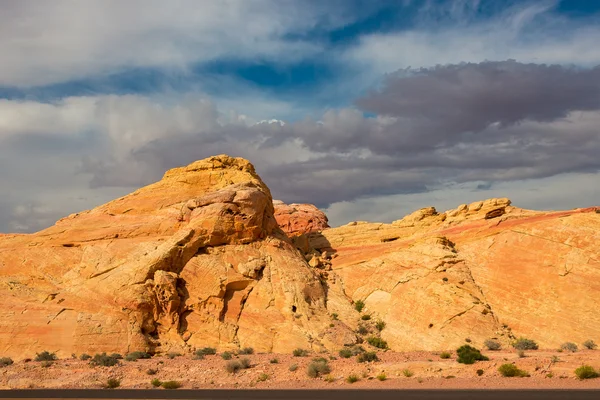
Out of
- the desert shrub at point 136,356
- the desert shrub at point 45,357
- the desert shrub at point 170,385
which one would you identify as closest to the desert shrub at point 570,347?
the desert shrub at point 170,385

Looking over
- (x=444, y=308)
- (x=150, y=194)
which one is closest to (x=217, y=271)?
(x=150, y=194)

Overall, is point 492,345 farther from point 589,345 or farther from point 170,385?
point 170,385

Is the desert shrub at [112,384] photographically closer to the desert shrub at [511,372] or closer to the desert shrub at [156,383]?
the desert shrub at [156,383]

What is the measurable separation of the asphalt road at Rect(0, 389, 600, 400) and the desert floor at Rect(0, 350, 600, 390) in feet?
4.85

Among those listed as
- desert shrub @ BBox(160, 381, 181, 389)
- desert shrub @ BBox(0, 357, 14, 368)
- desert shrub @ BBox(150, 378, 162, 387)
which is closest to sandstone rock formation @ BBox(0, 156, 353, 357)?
desert shrub @ BBox(0, 357, 14, 368)

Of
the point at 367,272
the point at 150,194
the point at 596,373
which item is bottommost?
the point at 596,373

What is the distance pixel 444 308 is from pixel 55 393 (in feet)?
81.0

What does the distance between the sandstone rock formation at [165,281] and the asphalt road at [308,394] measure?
35.1 ft

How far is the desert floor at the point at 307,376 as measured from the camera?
2825cm

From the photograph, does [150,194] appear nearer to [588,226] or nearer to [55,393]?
[55,393]

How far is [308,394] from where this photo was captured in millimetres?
27062

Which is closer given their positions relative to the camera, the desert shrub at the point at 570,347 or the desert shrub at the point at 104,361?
the desert shrub at the point at 104,361

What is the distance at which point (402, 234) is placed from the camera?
5669 cm

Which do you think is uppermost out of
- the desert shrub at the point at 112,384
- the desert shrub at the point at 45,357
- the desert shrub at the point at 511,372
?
the desert shrub at the point at 45,357
